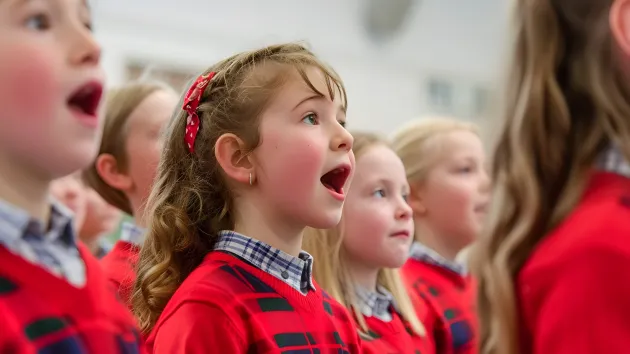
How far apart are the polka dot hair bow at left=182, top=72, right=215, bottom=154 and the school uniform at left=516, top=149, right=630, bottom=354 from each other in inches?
28.0

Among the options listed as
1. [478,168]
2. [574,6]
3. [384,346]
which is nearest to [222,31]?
[478,168]

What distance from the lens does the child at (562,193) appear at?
0.92 m

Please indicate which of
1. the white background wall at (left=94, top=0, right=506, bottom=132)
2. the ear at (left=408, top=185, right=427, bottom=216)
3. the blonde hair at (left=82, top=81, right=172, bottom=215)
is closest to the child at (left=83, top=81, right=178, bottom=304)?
the blonde hair at (left=82, top=81, right=172, bottom=215)

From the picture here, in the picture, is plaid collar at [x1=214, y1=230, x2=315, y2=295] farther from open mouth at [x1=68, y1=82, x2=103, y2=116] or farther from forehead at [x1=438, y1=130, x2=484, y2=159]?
forehead at [x1=438, y1=130, x2=484, y2=159]

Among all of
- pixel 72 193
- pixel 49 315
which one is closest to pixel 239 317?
pixel 49 315

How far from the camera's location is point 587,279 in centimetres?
92

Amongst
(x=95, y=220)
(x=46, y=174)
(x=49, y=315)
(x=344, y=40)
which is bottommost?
(x=344, y=40)

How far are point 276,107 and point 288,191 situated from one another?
6.1 inches

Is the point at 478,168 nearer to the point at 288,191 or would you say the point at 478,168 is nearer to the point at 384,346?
the point at 384,346

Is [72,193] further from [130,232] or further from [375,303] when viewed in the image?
[375,303]

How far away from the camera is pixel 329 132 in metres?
1.41

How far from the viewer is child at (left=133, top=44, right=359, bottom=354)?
51.9 inches

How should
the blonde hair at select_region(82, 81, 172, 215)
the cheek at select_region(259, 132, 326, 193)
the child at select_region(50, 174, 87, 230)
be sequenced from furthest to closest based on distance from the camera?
the child at select_region(50, 174, 87, 230) → the blonde hair at select_region(82, 81, 172, 215) → the cheek at select_region(259, 132, 326, 193)

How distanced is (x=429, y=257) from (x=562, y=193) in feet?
4.19
